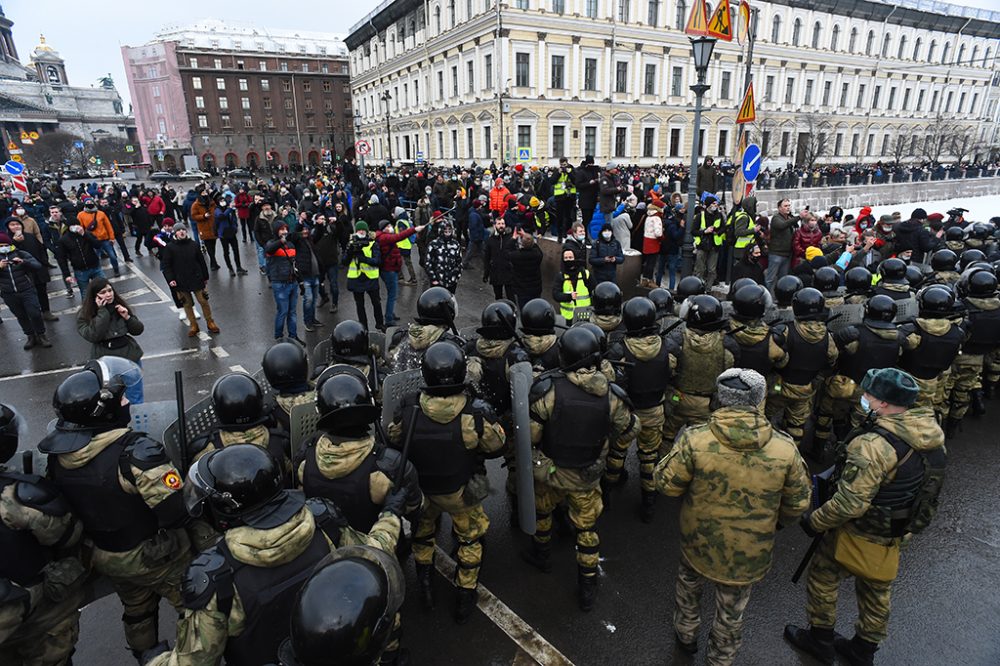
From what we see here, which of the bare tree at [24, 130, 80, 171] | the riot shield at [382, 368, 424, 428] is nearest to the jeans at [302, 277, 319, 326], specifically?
the riot shield at [382, 368, 424, 428]

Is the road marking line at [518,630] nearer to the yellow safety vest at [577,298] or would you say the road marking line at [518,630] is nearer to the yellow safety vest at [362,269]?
the yellow safety vest at [577,298]

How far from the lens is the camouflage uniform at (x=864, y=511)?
2.96 meters

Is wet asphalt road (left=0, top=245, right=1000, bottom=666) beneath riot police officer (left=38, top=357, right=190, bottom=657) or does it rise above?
beneath

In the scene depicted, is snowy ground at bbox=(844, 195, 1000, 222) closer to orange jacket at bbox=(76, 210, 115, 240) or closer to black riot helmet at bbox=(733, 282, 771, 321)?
black riot helmet at bbox=(733, 282, 771, 321)

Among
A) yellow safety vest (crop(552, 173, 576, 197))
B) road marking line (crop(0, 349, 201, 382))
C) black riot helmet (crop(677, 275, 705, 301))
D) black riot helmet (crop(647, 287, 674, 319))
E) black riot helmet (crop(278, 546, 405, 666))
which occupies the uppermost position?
yellow safety vest (crop(552, 173, 576, 197))

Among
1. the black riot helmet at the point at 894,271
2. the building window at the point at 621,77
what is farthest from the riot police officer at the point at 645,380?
the building window at the point at 621,77

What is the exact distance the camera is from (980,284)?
19.2 feet

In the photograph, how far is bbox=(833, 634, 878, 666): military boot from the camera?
11.0ft

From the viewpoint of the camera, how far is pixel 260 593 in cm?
201

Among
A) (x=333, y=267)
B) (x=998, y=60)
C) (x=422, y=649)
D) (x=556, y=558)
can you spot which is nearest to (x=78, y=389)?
(x=422, y=649)

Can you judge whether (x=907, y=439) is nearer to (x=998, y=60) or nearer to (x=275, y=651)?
(x=275, y=651)

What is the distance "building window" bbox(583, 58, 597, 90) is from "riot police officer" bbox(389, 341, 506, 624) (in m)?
41.1

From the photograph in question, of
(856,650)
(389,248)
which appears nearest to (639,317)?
(856,650)

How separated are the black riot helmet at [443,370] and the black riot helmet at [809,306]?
363 centimetres
